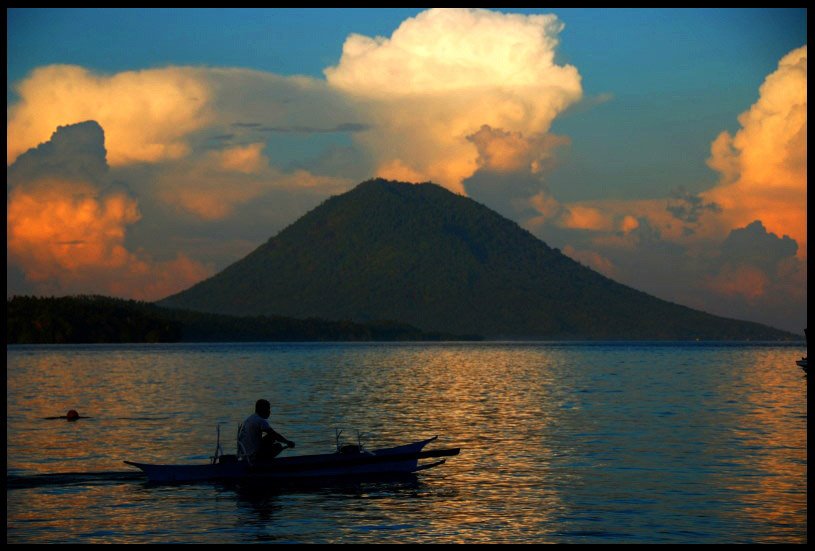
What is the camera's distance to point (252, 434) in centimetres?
3806

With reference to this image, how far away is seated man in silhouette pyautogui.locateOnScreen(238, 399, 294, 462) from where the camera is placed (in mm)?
37681

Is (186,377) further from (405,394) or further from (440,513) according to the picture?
(440,513)

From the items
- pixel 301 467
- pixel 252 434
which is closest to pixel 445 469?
pixel 301 467

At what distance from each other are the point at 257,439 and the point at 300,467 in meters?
1.81

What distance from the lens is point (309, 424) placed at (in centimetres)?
6588

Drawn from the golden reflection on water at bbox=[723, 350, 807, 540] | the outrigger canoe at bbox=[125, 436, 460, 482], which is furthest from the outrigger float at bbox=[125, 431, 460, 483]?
the golden reflection on water at bbox=[723, 350, 807, 540]

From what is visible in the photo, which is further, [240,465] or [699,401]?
[699,401]

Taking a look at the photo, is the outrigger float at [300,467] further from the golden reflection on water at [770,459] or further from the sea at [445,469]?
the golden reflection on water at [770,459]

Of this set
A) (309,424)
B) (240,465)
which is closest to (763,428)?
(309,424)

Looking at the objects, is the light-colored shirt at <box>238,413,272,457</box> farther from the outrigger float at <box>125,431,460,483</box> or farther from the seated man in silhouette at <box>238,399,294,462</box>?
the outrigger float at <box>125,431,460,483</box>

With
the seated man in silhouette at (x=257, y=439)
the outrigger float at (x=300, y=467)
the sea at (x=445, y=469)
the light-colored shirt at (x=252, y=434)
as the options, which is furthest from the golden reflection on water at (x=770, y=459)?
the light-colored shirt at (x=252, y=434)

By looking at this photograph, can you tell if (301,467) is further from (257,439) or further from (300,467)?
(257,439)
